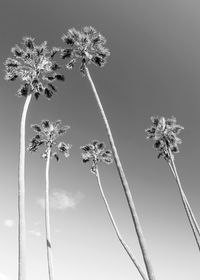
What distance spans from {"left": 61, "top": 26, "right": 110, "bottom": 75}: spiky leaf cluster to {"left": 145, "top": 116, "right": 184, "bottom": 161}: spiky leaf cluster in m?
17.2

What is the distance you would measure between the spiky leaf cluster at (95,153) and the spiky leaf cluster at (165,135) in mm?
6429

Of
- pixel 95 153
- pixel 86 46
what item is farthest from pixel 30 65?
pixel 95 153

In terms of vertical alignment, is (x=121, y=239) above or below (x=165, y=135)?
below

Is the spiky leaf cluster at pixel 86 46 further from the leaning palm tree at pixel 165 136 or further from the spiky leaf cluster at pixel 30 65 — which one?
the leaning palm tree at pixel 165 136

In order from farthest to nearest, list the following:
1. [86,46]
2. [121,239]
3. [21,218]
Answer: [121,239]
[86,46]
[21,218]

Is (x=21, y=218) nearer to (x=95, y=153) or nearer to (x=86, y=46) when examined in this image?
(x=86, y=46)

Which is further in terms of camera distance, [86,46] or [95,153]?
[95,153]

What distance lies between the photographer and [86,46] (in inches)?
984

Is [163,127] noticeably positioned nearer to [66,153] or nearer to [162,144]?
[162,144]

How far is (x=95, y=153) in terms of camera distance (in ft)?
135

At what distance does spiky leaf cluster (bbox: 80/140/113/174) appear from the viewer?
1602 inches

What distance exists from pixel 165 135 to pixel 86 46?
19.0m

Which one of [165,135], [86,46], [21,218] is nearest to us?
[21,218]

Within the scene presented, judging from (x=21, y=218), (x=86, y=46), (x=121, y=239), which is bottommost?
(x=21, y=218)
